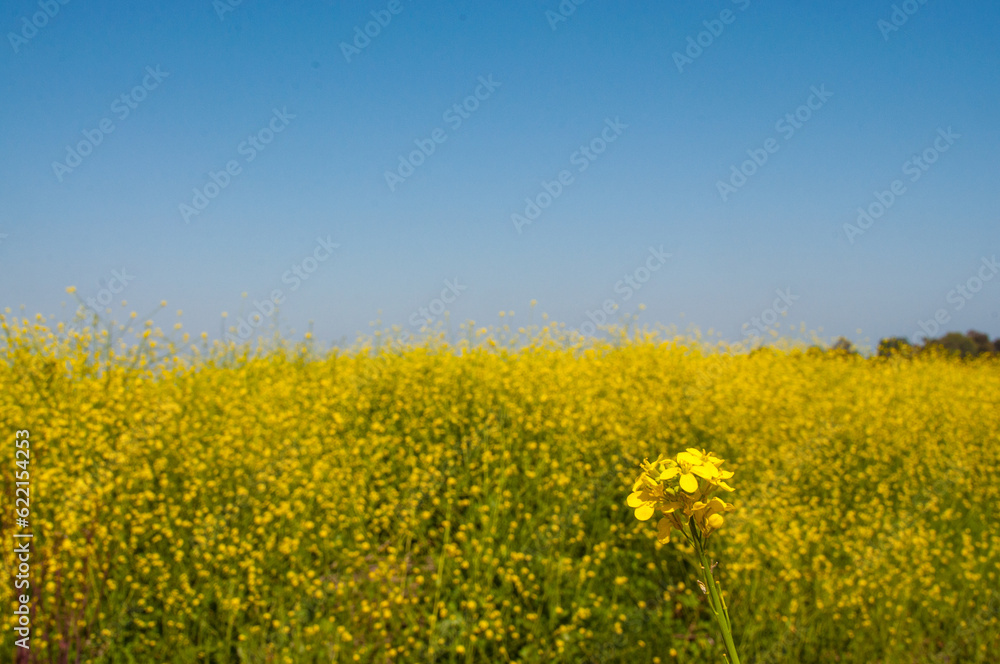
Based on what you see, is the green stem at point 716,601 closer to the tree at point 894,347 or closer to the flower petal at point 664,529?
the flower petal at point 664,529

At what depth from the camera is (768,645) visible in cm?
364

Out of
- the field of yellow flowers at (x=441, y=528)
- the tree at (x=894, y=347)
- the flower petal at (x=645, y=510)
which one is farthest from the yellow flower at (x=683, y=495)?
the tree at (x=894, y=347)

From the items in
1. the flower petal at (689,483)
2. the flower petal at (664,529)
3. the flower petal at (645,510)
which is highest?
the flower petal at (689,483)

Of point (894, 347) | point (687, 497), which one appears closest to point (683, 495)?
point (687, 497)

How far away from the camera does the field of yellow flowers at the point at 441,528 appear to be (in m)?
3.51

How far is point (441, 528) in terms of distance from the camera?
14.2 ft

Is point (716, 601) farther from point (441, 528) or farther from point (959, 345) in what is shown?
point (959, 345)

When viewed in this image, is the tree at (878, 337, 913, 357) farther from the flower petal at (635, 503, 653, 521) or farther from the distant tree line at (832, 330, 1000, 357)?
the flower petal at (635, 503, 653, 521)

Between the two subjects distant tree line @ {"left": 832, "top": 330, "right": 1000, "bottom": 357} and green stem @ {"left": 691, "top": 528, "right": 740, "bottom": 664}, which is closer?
green stem @ {"left": 691, "top": 528, "right": 740, "bottom": 664}

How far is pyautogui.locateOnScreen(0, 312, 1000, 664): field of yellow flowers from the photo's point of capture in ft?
11.5

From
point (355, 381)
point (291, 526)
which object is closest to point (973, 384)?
point (355, 381)

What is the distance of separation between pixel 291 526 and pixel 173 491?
2.92ft

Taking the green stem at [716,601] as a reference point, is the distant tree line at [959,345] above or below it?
above

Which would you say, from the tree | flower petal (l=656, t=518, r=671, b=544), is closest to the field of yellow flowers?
flower petal (l=656, t=518, r=671, b=544)
